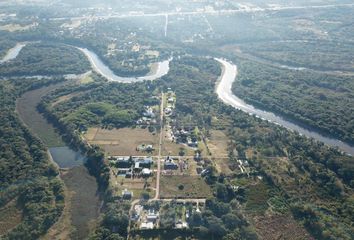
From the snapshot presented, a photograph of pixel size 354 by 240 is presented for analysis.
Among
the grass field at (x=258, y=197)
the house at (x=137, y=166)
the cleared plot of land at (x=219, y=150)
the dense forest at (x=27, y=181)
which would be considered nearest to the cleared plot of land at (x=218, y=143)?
the cleared plot of land at (x=219, y=150)

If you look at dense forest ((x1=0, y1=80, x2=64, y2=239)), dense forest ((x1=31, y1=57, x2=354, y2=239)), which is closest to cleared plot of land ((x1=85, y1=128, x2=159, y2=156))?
dense forest ((x1=31, y1=57, x2=354, y2=239))

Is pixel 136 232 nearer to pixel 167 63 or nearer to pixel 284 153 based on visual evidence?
pixel 284 153

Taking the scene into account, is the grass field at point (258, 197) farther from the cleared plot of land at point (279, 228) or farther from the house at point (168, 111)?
the house at point (168, 111)

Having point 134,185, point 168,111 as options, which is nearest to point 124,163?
point 134,185

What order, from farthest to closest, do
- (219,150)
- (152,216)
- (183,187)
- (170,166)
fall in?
(219,150)
(170,166)
(183,187)
(152,216)

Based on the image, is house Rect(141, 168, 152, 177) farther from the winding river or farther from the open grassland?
the winding river

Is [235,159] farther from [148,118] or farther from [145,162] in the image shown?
[148,118]
